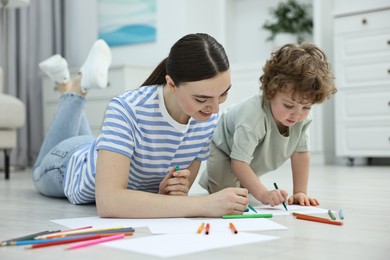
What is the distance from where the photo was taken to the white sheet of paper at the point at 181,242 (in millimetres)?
937

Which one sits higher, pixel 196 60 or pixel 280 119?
pixel 196 60

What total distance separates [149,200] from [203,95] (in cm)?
27

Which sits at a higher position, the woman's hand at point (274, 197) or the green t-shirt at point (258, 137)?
the green t-shirt at point (258, 137)

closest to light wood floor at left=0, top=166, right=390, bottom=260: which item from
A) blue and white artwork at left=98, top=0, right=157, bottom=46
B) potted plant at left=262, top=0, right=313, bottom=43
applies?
potted plant at left=262, top=0, right=313, bottom=43

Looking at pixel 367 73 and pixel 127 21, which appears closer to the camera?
pixel 367 73

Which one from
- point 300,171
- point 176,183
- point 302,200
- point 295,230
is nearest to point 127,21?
point 300,171

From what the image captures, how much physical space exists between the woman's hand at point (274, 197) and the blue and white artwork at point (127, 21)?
301 centimetres

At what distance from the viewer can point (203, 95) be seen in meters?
1.20

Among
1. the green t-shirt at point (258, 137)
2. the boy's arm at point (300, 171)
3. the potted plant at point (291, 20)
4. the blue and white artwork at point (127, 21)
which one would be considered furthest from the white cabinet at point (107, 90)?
the boy's arm at point (300, 171)

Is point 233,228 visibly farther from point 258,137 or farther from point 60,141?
point 60,141

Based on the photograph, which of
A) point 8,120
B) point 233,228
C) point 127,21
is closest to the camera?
point 233,228

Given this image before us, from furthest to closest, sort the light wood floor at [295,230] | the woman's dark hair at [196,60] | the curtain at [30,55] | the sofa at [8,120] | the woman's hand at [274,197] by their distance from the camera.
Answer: the curtain at [30,55] → the sofa at [8,120] → the woman's hand at [274,197] → the woman's dark hair at [196,60] → the light wood floor at [295,230]

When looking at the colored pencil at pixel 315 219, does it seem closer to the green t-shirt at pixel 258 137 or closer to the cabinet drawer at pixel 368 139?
the green t-shirt at pixel 258 137

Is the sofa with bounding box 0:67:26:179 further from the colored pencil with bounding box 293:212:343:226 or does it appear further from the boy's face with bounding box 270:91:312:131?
the colored pencil with bounding box 293:212:343:226
